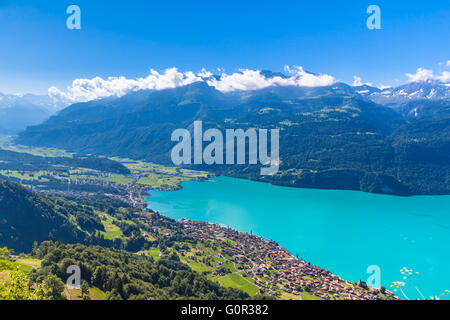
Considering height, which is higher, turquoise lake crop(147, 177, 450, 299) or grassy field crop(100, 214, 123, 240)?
grassy field crop(100, 214, 123, 240)

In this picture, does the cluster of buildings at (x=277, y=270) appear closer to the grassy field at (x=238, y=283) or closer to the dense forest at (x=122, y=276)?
the grassy field at (x=238, y=283)

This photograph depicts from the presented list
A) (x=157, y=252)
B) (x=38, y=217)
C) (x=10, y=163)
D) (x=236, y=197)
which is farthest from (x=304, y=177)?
(x=10, y=163)

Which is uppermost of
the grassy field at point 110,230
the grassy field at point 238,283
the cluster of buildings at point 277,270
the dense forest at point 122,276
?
the dense forest at point 122,276

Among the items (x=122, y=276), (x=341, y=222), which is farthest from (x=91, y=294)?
(x=341, y=222)

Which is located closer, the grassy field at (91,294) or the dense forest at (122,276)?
the grassy field at (91,294)

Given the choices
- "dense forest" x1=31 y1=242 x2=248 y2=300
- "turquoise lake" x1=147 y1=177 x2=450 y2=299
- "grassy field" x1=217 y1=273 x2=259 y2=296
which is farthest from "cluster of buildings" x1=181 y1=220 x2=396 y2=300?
"dense forest" x1=31 y1=242 x2=248 y2=300

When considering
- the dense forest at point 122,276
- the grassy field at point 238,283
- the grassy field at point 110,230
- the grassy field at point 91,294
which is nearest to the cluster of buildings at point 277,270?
the grassy field at point 238,283

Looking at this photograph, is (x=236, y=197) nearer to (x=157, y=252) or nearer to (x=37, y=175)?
(x=157, y=252)

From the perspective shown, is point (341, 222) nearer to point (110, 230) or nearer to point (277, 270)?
point (277, 270)

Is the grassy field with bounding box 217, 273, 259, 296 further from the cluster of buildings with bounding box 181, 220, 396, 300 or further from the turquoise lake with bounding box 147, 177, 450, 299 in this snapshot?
the turquoise lake with bounding box 147, 177, 450, 299
